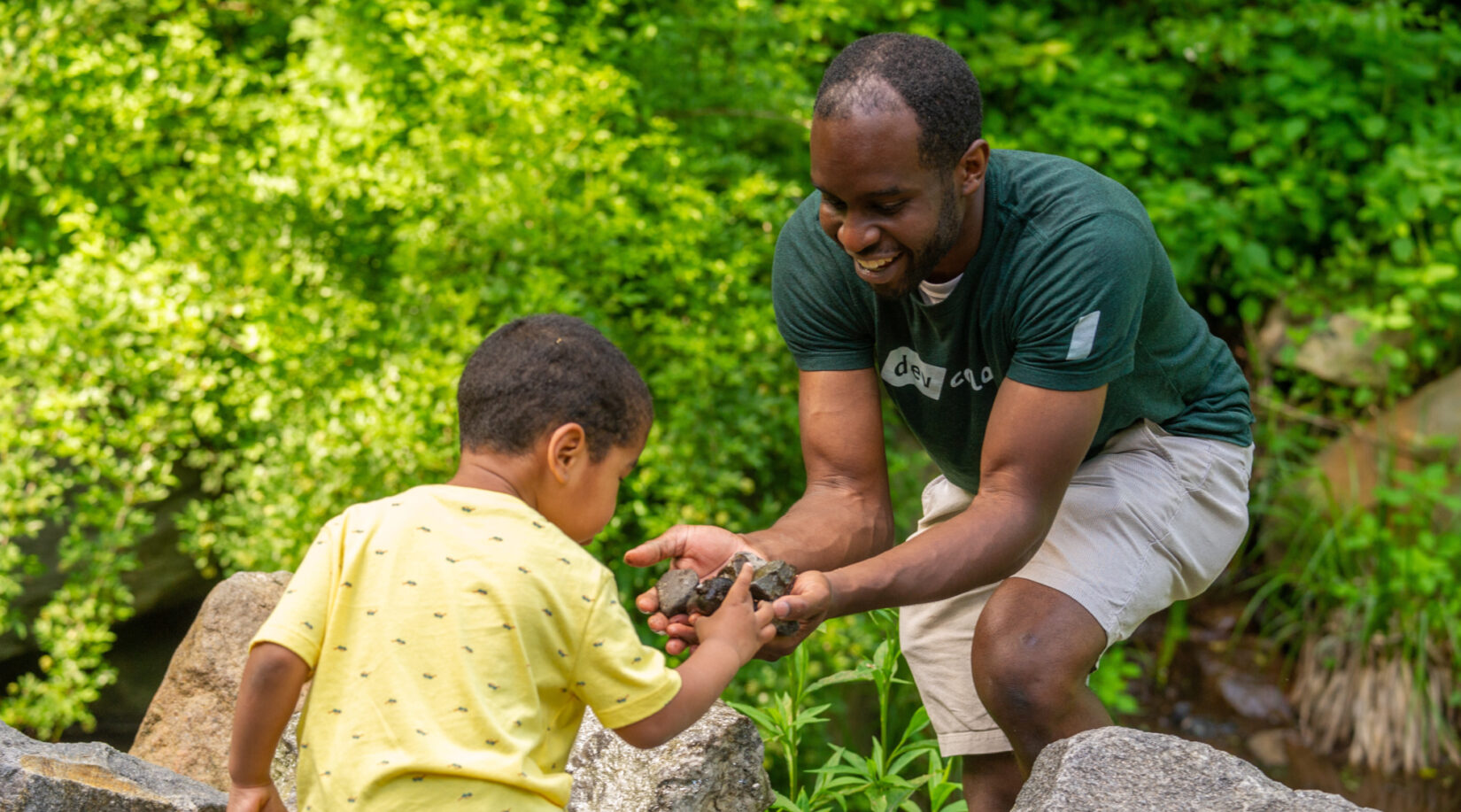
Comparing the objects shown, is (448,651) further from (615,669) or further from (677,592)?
(677,592)

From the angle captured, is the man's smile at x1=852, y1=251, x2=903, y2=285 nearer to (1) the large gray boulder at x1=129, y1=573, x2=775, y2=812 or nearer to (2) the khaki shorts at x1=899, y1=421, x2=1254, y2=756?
(2) the khaki shorts at x1=899, y1=421, x2=1254, y2=756

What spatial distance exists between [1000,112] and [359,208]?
2869 millimetres

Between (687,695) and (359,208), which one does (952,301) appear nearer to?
(687,695)

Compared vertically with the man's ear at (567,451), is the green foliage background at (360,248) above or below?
below

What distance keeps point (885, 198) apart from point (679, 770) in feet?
3.74

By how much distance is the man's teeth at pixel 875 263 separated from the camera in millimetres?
2465

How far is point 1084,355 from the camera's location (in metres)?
2.43

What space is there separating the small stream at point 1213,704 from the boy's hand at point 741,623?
10.5 ft

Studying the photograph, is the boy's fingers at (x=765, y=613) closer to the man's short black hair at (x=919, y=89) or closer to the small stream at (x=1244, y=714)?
the man's short black hair at (x=919, y=89)

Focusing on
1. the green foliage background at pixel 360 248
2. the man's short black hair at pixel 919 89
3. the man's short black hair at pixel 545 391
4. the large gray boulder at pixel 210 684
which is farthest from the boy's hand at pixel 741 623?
the green foliage background at pixel 360 248

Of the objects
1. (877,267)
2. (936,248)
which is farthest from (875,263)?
(936,248)

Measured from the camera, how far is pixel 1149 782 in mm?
2031

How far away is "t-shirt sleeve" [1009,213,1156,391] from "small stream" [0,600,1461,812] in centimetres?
286

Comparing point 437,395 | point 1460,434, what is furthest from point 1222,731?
point 437,395
